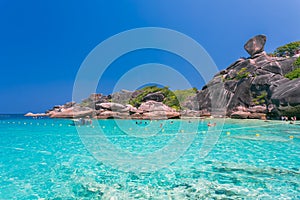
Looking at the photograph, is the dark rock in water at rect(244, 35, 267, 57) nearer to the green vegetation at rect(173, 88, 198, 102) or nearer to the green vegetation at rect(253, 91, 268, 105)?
the green vegetation at rect(253, 91, 268, 105)

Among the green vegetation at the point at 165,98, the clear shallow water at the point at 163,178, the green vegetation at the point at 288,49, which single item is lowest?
the clear shallow water at the point at 163,178

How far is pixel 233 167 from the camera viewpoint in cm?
779

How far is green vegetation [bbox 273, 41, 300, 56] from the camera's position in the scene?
50.1m

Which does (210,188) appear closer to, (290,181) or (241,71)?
(290,181)

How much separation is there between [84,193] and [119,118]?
3739 centimetres

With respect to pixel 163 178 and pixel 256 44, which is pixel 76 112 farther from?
pixel 256 44

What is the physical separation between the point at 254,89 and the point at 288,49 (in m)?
21.7

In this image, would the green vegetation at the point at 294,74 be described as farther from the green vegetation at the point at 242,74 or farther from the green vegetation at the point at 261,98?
the green vegetation at the point at 242,74

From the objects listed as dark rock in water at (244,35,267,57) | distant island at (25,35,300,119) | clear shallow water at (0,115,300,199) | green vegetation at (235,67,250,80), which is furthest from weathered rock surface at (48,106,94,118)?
dark rock in water at (244,35,267,57)

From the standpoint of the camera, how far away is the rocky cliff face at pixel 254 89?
2931cm

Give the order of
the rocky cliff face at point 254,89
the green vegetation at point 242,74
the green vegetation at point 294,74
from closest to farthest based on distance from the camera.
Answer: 1. the rocky cliff face at point 254,89
2. the green vegetation at point 294,74
3. the green vegetation at point 242,74

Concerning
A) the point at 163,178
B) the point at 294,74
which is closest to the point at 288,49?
the point at 294,74

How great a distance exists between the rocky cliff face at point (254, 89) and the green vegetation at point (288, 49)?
933cm

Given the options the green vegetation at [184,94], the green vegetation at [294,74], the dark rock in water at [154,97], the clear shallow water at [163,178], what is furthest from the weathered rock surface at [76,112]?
the green vegetation at [294,74]
